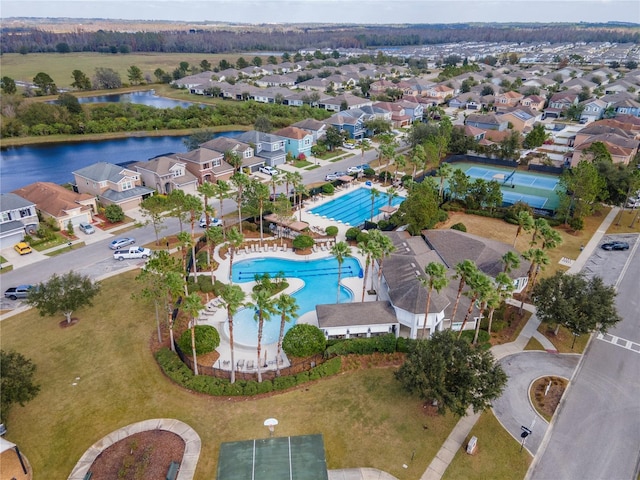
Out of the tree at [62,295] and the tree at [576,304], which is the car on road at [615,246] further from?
the tree at [62,295]

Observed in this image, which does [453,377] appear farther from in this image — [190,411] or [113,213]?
[113,213]

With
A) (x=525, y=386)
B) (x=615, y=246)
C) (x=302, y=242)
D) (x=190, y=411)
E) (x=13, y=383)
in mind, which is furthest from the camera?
(x=615, y=246)

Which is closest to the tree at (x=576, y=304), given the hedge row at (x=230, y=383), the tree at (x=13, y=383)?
the hedge row at (x=230, y=383)

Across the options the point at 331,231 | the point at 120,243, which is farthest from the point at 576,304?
the point at 120,243

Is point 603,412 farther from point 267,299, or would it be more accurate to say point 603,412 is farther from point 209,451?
point 209,451

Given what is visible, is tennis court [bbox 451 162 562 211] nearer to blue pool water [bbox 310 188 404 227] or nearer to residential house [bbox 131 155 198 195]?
blue pool water [bbox 310 188 404 227]

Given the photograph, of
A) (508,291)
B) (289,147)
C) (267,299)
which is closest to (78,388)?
(267,299)
